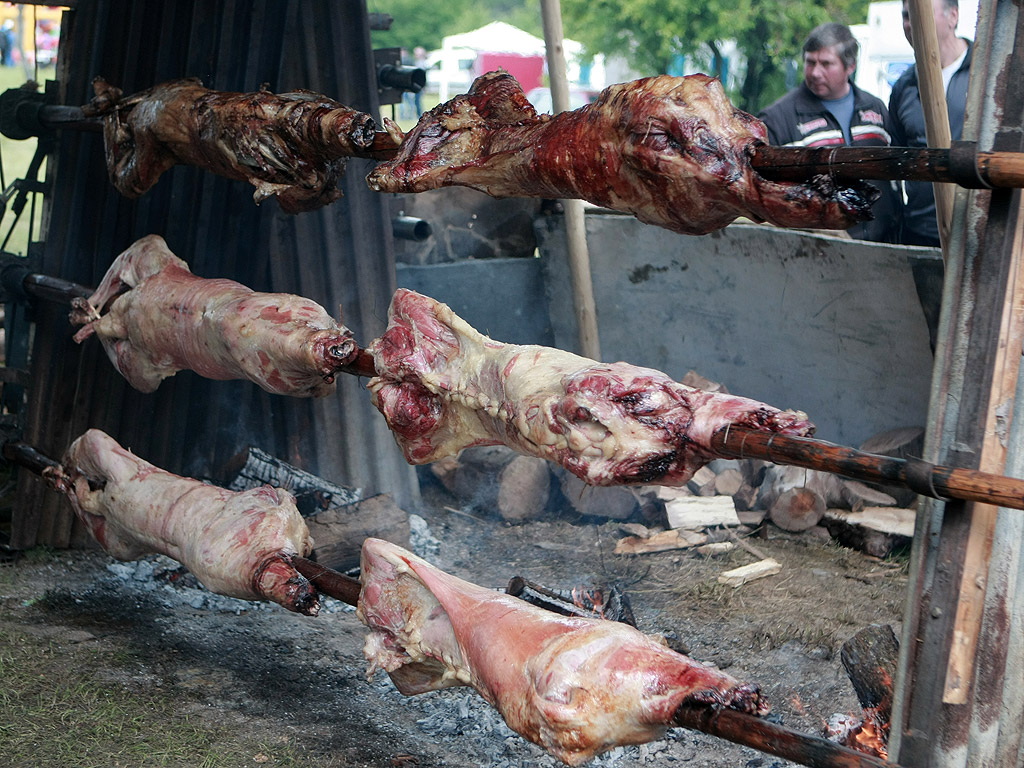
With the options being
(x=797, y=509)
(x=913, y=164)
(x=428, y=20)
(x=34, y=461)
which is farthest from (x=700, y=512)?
(x=428, y=20)

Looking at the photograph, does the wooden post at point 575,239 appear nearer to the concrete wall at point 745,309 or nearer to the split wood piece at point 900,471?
the concrete wall at point 745,309

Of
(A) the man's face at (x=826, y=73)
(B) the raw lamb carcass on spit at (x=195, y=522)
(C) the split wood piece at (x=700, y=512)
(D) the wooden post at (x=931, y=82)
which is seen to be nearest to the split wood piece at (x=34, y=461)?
(B) the raw lamb carcass on spit at (x=195, y=522)

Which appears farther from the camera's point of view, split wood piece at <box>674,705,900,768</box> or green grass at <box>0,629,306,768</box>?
green grass at <box>0,629,306,768</box>

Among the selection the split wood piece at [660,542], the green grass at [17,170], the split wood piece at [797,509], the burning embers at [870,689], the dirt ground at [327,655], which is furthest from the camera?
the green grass at [17,170]

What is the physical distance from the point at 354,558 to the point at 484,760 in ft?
4.76

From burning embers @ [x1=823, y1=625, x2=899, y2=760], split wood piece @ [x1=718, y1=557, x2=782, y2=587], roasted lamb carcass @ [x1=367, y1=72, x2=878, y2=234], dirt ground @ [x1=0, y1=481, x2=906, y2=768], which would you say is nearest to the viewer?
roasted lamb carcass @ [x1=367, y1=72, x2=878, y2=234]

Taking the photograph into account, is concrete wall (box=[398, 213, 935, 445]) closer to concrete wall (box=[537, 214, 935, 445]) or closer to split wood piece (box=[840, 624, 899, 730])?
concrete wall (box=[537, 214, 935, 445])

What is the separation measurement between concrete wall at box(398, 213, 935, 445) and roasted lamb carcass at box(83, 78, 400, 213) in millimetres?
2905

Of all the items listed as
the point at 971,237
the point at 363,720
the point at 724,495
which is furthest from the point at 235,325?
the point at 724,495

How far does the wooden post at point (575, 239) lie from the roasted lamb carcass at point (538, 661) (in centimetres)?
328

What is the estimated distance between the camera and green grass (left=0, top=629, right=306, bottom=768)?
2848mm

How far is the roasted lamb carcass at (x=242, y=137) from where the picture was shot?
2.80 metres

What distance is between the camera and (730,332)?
19.9 feet

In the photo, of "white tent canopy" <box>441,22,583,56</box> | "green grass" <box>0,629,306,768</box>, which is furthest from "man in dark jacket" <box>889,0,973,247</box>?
"white tent canopy" <box>441,22,583,56</box>
